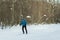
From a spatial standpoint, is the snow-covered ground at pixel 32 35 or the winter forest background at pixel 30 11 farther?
the winter forest background at pixel 30 11

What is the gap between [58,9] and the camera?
235ft

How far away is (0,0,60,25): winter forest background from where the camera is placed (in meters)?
45.9

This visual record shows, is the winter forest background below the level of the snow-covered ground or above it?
below

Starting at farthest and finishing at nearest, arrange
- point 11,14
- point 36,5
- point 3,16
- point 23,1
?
point 36,5 < point 23,1 < point 11,14 < point 3,16

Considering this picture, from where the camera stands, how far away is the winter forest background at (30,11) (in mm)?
45859

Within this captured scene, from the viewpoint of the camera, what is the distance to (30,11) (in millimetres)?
57312

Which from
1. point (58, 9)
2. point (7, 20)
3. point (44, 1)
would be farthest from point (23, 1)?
point (58, 9)

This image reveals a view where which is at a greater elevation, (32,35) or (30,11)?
(32,35)

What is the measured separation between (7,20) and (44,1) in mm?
23086

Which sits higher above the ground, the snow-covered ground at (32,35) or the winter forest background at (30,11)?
the snow-covered ground at (32,35)

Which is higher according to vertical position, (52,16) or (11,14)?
(11,14)

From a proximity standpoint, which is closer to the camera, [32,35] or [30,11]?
[32,35]

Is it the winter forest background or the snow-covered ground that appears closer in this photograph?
the snow-covered ground

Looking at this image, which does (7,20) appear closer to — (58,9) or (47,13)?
(47,13)
